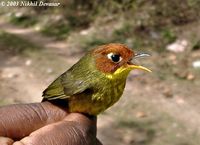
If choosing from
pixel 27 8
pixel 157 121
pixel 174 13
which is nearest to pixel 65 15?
pixel 27 8

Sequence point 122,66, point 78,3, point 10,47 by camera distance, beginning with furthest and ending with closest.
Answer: point 78,3, point 10,47, point 122,66

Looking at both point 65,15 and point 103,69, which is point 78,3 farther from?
point 103,69

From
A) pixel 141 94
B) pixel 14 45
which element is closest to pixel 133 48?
pixel 141 94

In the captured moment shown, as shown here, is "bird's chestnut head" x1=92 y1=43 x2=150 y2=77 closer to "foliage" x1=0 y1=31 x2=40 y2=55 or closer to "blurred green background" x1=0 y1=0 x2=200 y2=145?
"blurred green background" x1=0 y1=0 x2=200 y2=145

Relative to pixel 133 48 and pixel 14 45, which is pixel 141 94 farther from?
pixel 14 45

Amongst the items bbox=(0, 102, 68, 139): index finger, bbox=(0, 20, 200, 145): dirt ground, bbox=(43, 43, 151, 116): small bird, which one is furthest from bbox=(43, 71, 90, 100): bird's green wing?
bbox=(0, 20, 200, 145): dirt ground

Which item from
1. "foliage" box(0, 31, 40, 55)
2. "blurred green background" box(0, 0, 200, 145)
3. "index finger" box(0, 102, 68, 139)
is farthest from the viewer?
"foliage" box(0, 31, 40, 55)
